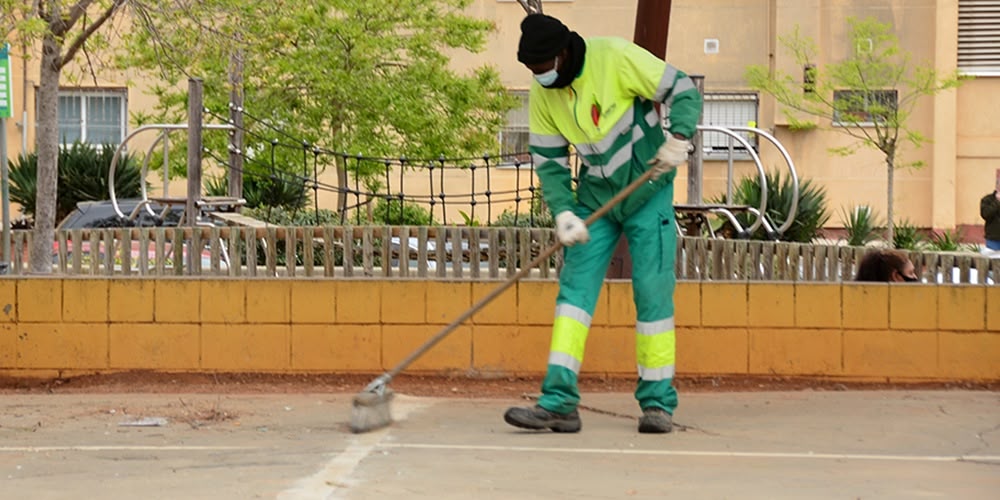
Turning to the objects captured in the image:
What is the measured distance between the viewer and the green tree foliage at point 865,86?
25.6m

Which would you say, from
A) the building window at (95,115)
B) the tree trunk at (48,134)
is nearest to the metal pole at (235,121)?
the tree trunk at (48,134)

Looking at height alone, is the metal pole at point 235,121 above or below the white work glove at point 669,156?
above

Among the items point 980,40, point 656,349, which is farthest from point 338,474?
point 980,40

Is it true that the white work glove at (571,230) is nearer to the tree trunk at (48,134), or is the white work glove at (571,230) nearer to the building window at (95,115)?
the tree trunk at (48,134)

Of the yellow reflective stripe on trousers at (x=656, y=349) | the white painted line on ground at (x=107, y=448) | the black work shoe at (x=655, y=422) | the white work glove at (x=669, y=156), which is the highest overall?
the white work glove at (x=669, y=156)

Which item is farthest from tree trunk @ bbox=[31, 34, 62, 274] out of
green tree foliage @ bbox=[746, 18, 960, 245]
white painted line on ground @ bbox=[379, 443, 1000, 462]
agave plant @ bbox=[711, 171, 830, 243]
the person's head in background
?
green tree foliage @ bbox=[746, 18, 960, 245]

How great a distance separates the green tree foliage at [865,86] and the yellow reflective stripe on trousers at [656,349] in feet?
60.3

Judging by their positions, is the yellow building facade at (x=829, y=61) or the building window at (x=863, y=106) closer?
the building window at (x=863, y=106)

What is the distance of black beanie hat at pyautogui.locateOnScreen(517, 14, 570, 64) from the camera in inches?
266

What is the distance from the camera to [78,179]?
21.1m

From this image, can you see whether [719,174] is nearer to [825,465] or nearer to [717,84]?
[717,84]

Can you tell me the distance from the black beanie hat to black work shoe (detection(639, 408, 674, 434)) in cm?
166

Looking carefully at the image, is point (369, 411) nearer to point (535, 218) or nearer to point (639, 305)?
point (639, 305)

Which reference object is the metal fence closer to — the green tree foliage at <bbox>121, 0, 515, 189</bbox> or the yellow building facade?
the green tree foliage at <bbox>121, 0, 515, 189</bbox>
